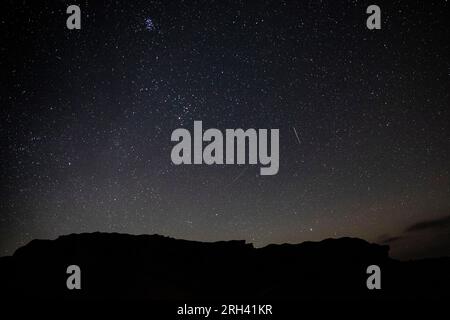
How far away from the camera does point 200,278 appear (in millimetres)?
3949

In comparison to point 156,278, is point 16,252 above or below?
above

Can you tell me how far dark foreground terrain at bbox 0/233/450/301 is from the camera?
3307mm

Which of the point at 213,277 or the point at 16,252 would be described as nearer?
the point at 16,252

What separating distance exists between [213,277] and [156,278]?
2.07 ft

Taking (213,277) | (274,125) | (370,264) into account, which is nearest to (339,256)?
(370,264)

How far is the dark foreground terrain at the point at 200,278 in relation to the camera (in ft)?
10.8

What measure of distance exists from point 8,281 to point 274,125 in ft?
9.48

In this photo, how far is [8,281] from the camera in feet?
12.4
